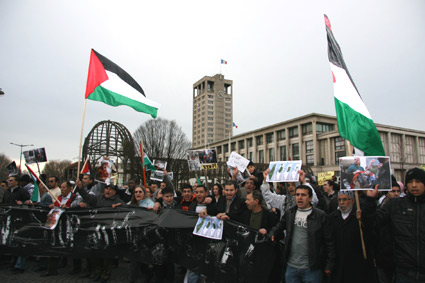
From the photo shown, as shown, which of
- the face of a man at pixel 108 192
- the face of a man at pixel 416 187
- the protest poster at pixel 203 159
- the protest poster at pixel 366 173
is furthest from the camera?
the protest poster at pixel 203 159

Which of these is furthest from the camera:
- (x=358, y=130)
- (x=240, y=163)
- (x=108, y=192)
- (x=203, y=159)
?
(x=203, y=159)

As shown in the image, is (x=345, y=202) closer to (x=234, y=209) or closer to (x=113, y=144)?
(x=234, y=209)

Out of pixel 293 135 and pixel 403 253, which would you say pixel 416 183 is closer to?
pixel 403 253

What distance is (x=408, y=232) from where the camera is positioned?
12.3ft

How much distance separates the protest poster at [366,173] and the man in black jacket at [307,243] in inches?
26.7

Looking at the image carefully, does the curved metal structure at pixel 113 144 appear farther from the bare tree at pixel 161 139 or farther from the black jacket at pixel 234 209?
the black jacket at pixel 234 209

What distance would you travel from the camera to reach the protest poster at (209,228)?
5605 millimetres

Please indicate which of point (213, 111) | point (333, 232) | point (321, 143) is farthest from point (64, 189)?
point (213, 111)

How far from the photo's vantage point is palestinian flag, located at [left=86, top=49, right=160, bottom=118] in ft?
27.2

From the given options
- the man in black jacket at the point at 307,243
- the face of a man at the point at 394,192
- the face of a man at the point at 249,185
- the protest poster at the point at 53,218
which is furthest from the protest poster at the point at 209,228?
the face of a man at the point at 394,192

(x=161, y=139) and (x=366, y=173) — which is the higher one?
(x=161, y=139)

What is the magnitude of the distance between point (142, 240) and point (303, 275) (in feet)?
10.9

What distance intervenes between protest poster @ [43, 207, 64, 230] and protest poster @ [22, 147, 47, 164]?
2098 mm

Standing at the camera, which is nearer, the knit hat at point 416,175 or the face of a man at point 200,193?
the knit hat at point 416,175
